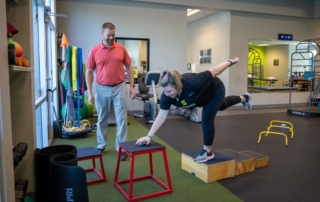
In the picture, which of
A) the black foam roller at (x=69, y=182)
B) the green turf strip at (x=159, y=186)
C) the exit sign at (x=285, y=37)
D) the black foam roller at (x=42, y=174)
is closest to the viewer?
the black foam roller at (x=69, y=182)

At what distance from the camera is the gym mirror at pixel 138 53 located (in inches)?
294

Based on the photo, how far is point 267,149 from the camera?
4.12 m

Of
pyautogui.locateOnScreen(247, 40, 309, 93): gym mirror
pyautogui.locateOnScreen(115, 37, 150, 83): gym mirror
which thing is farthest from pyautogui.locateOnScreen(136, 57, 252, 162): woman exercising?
pyautogui.locateOnScreen(247, 40, 309, 93): gym mirror

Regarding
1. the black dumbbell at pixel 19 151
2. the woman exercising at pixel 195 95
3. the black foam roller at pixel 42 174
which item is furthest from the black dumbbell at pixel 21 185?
the woman exercising at pixel 195 95

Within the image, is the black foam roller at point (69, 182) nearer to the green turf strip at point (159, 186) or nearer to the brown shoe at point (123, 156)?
the green turf strip at point (159, 186)

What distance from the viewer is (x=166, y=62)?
774cm

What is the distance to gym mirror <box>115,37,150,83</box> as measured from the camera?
7457 millimetres

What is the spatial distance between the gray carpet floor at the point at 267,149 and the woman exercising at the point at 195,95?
0.60 m

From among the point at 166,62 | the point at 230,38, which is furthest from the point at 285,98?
the point at 166,62

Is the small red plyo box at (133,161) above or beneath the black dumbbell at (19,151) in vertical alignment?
beneath

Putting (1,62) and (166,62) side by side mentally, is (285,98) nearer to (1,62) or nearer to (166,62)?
(166,62)

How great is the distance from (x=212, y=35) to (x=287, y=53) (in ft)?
14.3

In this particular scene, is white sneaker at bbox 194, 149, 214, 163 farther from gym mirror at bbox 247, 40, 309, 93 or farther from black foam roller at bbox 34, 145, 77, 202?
gym mirror at bbox 247, 40, 309, 93

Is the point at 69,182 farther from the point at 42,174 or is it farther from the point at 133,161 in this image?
the point at 133,161
